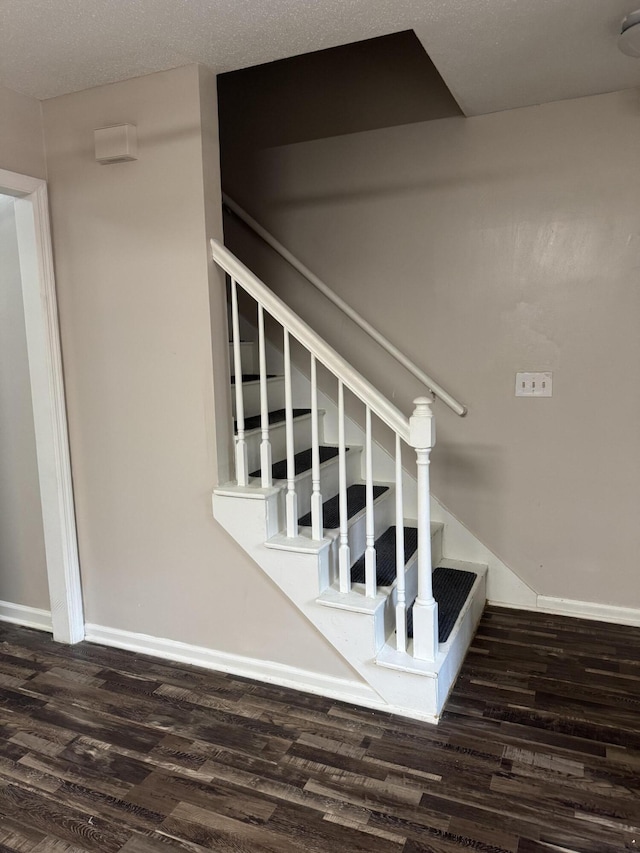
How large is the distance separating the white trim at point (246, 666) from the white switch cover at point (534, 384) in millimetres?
1497

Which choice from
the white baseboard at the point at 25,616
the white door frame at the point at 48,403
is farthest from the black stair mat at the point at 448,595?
the white baseboard at the point at 25,616

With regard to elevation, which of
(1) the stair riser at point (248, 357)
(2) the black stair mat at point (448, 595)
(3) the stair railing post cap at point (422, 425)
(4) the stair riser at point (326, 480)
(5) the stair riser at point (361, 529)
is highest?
(1) the stair riser at point (248, 357)

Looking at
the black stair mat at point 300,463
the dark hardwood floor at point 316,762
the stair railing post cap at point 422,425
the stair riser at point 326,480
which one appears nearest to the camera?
the dark hardwood floor at point 316,762

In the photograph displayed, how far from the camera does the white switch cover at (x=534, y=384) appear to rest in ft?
9.07

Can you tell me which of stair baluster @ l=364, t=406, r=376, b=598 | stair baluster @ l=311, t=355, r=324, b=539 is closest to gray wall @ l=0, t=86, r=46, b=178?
stair baluster @ l=311, t=355, r=324, b=539

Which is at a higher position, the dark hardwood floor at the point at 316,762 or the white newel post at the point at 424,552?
the white newel post at the point at 424,552

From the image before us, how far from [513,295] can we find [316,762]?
2103 mm

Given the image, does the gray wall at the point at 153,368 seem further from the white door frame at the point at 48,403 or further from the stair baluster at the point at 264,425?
the stair baluster at the point at 264,425

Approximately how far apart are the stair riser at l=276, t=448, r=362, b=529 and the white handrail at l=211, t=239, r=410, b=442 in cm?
52

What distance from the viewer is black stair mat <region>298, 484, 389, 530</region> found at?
2480mm

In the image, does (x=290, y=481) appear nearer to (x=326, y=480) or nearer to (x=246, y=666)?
(x=326, y=480)

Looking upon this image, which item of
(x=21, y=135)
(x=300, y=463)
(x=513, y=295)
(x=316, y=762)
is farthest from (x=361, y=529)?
(x=21, y=135)

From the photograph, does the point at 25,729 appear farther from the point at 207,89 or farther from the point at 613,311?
the point at 613,311

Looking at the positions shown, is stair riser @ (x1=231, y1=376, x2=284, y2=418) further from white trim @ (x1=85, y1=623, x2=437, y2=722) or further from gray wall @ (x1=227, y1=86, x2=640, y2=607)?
white trim @ (x1=85, y1=623, x2=437, y2=722)
